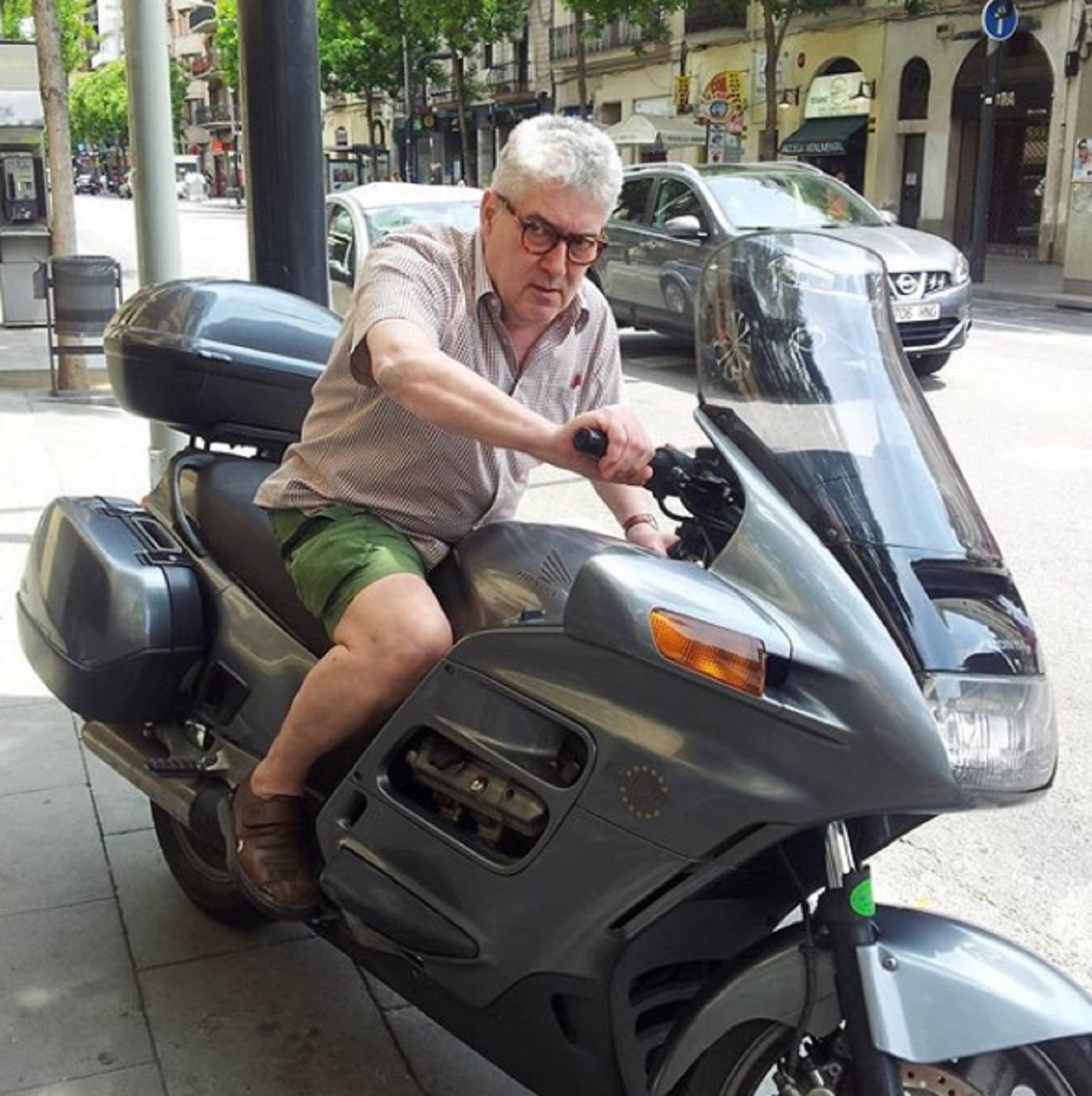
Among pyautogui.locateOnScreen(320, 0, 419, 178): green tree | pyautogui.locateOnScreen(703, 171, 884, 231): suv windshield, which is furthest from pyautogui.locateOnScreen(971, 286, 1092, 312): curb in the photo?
pyautogui.locateOnScreen(320, 0, 419, 178): green tree

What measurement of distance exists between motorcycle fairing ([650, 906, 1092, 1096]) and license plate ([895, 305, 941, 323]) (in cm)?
989

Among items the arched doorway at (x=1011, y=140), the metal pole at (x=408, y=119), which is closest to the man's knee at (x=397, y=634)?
the arched doorway at (x=1011, y=140)

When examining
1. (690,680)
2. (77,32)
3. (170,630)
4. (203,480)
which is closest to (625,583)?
(690,680)

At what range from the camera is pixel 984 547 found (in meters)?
2.06

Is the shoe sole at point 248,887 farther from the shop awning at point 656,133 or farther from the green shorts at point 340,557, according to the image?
the shop awning at point 656,133

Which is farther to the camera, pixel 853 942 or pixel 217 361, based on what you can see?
pixel 217 361

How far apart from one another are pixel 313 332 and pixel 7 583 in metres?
2.93

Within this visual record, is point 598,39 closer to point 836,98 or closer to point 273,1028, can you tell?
point 836,98

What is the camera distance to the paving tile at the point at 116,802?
3.87m

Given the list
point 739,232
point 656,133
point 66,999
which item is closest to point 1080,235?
point 739,232

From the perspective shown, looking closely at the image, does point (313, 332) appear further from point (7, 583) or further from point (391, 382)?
point (7, 583)

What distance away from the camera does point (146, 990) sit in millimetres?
3090

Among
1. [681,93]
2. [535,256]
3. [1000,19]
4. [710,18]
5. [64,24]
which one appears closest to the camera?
[535,256]

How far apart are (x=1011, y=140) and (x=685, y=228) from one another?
66.4 feet
